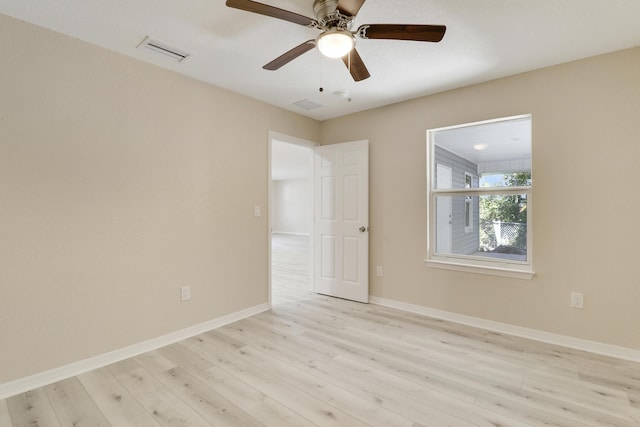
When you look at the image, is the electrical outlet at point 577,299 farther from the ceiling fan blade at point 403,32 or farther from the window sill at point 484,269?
the ceiling fan blade at point 403,32

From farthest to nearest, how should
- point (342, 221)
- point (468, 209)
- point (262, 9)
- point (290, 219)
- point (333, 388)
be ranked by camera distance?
point (290, 219)
point (342, 221)
point (468, 209)
point (333, 388)
point (262, 9)

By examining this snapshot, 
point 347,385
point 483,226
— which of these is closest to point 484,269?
point 483,226

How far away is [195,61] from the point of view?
2658mm

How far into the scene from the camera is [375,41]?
2330mm

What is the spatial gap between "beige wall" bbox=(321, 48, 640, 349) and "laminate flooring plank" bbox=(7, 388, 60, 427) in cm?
331

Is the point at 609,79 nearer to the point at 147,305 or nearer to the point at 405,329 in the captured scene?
the point at 405,329

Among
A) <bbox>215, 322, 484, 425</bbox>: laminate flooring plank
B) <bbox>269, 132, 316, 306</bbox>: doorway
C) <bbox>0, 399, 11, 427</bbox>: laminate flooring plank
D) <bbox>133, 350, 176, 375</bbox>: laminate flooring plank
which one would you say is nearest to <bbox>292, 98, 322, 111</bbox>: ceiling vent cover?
<bbox>269, 132, 316, 306</bbox>: doorway

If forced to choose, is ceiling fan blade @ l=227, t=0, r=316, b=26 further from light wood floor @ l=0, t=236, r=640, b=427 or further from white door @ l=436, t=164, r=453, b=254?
white door @ l=436, t=164, r=453, b=254

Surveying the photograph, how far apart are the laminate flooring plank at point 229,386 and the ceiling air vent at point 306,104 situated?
2.72 meters

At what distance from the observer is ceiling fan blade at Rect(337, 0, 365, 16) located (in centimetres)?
158

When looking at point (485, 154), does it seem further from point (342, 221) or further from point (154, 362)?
point (154, 362)

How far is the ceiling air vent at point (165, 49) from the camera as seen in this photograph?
235 cm

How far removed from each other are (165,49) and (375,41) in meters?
1.67

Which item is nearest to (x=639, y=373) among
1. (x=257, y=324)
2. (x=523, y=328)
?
(x=523, y=328)
